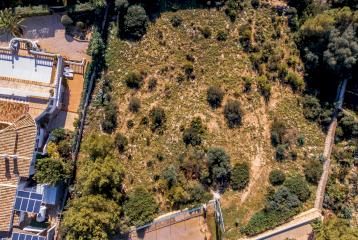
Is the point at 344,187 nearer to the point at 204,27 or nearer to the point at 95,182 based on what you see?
the point at 204,27

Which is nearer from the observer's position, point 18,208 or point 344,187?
point 18,208

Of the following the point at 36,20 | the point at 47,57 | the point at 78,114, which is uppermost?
the point at 36,20

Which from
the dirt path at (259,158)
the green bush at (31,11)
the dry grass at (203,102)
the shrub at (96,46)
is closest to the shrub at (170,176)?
the dry grass at (203,102)

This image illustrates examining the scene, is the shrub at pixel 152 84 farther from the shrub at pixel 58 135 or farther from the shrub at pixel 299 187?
the shrub at pixel 299 187

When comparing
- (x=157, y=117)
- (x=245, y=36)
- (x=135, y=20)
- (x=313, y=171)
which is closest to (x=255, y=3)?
(x=245, y=36)

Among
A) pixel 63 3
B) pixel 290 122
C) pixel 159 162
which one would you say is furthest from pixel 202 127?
pixel 63 3

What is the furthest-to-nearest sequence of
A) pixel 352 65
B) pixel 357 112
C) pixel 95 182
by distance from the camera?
pixel 357 112 → pixel 352 65 → pixel 95 182

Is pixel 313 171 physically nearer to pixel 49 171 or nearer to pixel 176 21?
pixel 176 21
